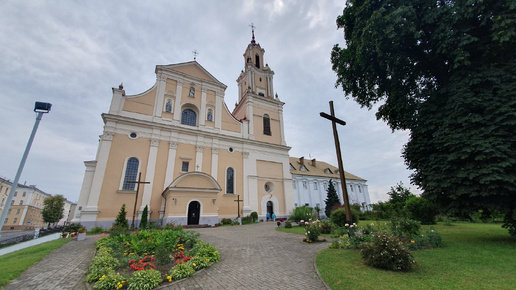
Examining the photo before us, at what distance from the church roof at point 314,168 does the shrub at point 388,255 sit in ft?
98.8

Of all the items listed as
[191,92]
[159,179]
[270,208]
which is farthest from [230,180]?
[191,92]

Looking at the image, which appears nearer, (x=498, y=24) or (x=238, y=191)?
(x=498, y=24)

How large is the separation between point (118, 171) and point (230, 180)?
35.7 ft

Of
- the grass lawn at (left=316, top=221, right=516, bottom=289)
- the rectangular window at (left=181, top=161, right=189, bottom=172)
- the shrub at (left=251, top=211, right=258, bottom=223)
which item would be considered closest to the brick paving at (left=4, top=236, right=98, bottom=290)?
the grass lawn at (left=316, top=221, right=516, bottom=289)

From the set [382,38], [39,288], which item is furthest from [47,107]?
[382,38]

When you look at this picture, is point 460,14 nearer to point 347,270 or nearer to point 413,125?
point 413,125

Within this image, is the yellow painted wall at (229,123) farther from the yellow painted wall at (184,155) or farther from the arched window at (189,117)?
the yellow painted wall at (184,155)

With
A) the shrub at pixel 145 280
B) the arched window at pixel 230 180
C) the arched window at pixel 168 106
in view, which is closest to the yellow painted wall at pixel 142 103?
the arched window at pixel 168 106

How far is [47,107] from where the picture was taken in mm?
8898

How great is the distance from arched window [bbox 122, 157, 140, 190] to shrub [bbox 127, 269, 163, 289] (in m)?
17.2

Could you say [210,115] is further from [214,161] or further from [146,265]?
[146,265]

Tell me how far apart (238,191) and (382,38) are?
19.3 metres

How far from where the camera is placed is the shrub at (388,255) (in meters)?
5.23

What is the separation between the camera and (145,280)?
4.86 metres
